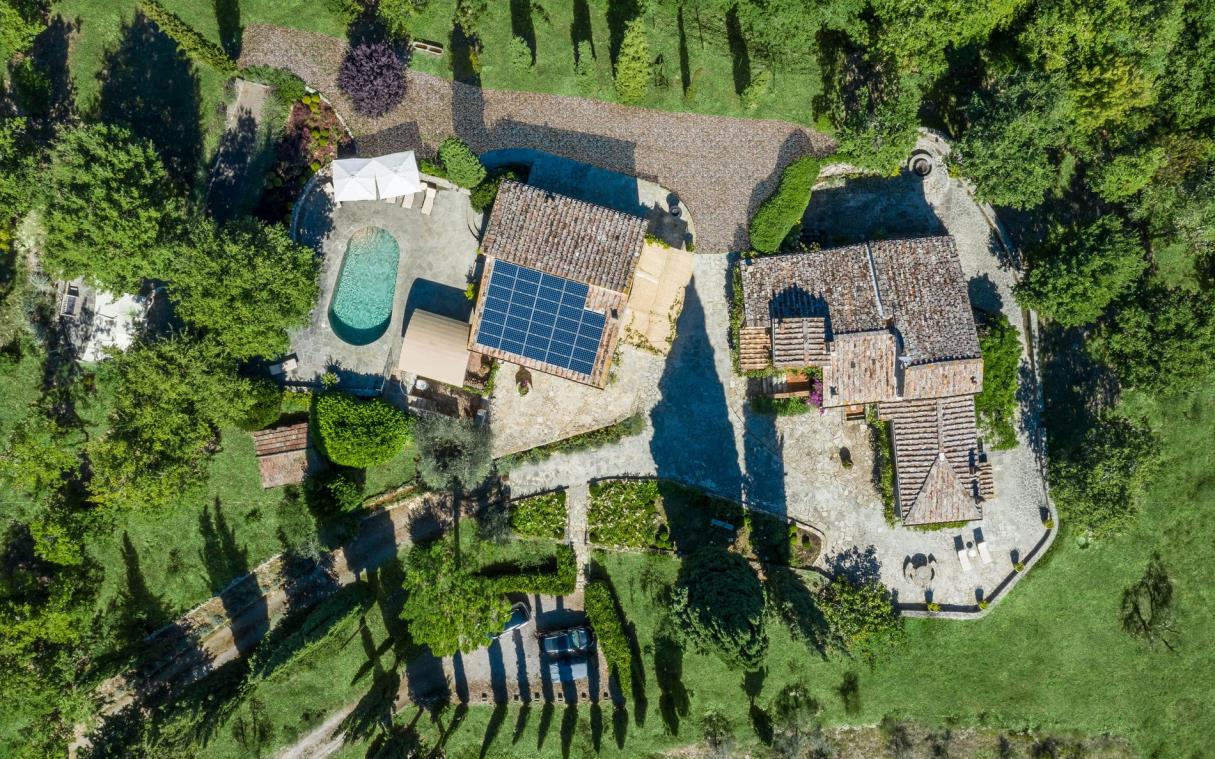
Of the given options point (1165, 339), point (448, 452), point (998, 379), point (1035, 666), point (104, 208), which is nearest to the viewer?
point (104, 208)

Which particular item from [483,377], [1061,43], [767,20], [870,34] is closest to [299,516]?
[483,377]

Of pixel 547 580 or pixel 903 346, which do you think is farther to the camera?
pixel 547 580

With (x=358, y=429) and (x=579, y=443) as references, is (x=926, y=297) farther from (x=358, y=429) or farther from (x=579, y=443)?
(x=358, y=429)

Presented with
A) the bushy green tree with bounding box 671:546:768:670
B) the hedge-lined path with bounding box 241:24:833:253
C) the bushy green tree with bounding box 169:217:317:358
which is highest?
the hedge-lined path with bounding box 241:24:833:253

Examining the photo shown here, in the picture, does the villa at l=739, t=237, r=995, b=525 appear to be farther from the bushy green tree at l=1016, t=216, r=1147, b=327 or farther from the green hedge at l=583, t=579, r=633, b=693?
the green hedge at l=583, t=579, r=633, b=693

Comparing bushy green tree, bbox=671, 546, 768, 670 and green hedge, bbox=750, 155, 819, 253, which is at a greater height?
green hedge, bbox=750, 155, 819, 253

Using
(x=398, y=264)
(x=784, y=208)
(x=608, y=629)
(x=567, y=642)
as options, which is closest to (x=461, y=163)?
(x=398, y=264)

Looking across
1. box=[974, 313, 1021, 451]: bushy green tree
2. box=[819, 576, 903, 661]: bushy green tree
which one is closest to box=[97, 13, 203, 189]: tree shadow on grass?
box=[819, 576, 903, 661]: bushy green tree
